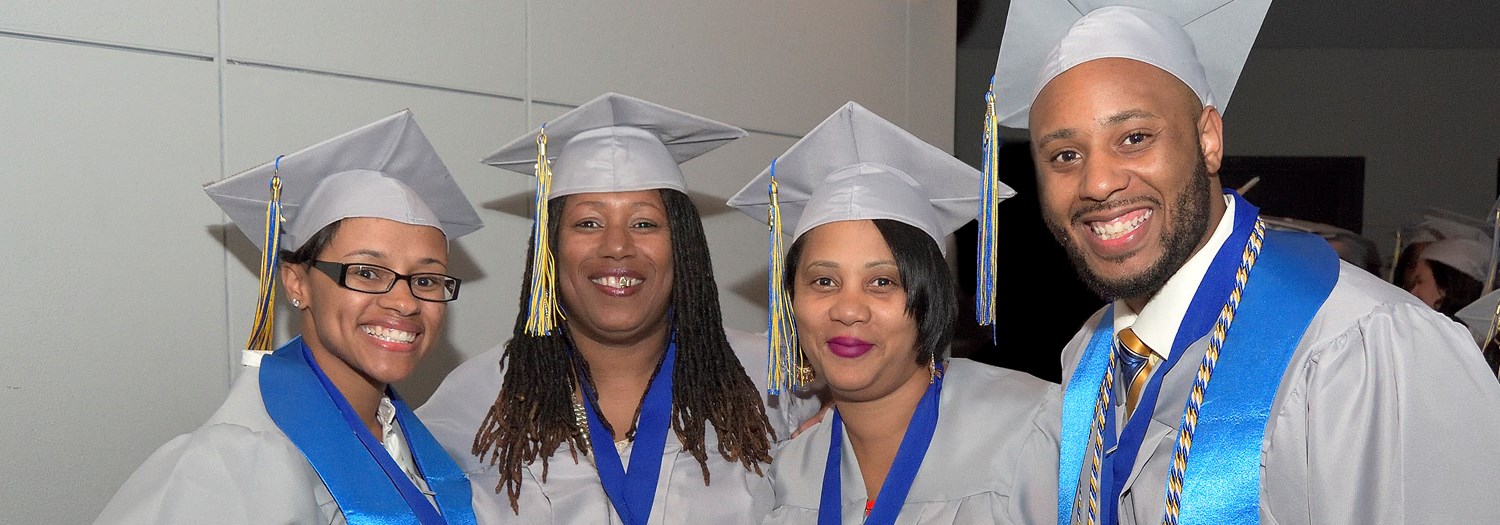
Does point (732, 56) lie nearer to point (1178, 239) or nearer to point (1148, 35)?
point (1148, 35)

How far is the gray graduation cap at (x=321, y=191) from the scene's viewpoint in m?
2.20

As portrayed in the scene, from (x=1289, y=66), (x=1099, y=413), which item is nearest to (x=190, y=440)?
(x=1099, y=413)

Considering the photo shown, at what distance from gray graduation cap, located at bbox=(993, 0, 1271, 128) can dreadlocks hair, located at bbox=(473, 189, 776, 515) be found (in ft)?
3.43

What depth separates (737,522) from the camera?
260 cm

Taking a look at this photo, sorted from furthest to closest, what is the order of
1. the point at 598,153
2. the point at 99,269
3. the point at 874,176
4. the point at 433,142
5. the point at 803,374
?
the point at 433,142 → the point at 598,153 → the point at 803,374 → the point at 874,176 → the point at 99,269

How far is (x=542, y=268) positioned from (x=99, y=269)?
891 millimetres

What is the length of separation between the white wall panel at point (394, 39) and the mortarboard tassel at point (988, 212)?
5.42 feet

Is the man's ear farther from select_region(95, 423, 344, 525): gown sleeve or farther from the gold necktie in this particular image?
select_region(95, 423, 344, 525): gown sleeve

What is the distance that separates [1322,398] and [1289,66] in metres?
7.08

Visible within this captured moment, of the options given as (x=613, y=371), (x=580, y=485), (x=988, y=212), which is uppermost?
(x=988, y=212)

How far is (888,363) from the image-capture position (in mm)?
2359

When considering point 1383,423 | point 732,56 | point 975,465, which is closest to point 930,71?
point 732,56

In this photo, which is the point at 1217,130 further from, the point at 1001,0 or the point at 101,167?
the point at 1001,0

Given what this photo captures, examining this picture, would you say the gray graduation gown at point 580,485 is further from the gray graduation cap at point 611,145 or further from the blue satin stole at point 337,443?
the gray graduation cap at point 611,145
